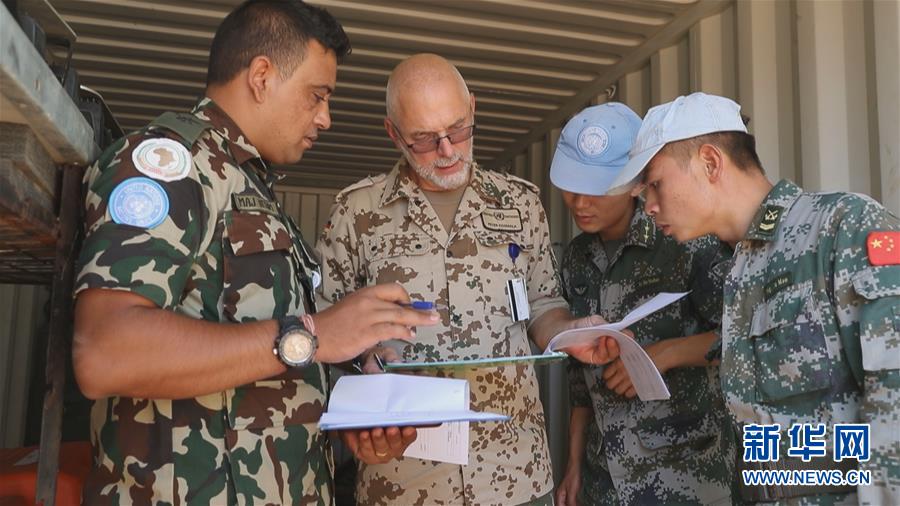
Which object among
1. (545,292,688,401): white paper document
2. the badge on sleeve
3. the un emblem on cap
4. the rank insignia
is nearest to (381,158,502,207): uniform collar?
the un emblem on cap

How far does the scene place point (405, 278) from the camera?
270cm

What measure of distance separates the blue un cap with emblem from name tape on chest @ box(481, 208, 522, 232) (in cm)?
20

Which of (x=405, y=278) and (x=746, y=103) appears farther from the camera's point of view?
(x=746, y=103)

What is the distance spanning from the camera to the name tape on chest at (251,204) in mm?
1805

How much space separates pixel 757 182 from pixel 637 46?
2.17 metres

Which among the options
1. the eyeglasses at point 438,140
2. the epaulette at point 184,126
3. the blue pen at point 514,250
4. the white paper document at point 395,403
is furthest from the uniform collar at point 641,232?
the epaulette at point 184,126

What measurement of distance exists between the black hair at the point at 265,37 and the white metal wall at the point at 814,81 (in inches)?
67.1

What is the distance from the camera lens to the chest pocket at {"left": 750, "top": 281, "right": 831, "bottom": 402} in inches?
67.9

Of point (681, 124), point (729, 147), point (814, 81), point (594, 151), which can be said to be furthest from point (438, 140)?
point (814, 81)

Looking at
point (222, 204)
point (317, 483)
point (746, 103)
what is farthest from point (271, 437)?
point (746, 103)

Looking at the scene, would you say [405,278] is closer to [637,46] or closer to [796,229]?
[796,229]

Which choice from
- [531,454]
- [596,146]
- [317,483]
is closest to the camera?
[317,483]

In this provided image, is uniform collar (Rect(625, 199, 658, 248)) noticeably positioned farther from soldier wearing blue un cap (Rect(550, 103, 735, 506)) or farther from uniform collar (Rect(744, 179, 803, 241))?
uniform collar (Rect(744, 179, 803, 241))

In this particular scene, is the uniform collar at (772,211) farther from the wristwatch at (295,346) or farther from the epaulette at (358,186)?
the epaulette at (358,186)
